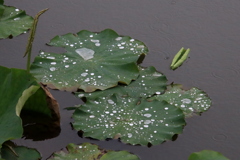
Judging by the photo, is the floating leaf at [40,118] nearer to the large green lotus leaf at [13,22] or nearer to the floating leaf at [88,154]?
the floating leaf at [88,154]

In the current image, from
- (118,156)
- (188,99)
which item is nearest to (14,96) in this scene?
(118,156)

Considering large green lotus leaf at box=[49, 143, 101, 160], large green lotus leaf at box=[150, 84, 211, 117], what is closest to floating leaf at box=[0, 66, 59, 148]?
large green lotus leaf at box=[49, 143, 101, 160]

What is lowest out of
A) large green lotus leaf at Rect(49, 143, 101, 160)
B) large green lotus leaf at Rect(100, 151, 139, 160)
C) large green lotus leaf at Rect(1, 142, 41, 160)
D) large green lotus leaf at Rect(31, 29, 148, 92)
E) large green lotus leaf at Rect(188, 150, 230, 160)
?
large green lotus leaf at Rect(1, 142, 41, 160)

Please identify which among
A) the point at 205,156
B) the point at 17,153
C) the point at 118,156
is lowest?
the point at 17,153

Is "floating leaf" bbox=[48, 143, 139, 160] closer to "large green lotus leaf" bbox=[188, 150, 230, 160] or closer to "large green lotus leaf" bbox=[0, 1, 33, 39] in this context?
"large green lotus leaf" bbox=[188, 150, 230, 160]

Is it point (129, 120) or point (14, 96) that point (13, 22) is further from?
point (129, 120)

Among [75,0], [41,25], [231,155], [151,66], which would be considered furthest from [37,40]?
[231,155]
